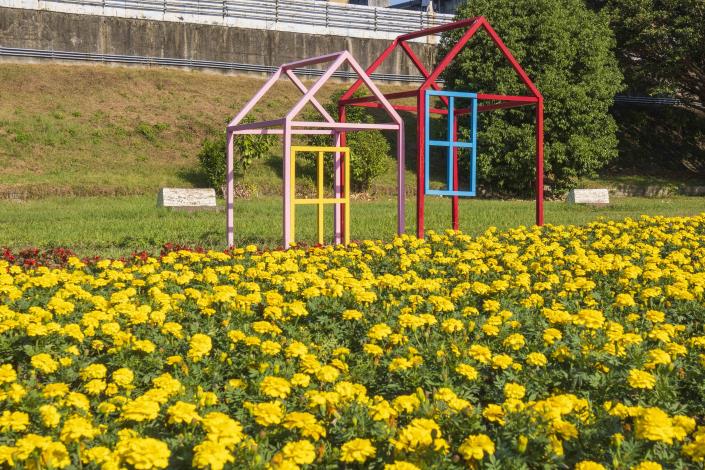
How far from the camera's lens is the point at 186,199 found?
610 inches

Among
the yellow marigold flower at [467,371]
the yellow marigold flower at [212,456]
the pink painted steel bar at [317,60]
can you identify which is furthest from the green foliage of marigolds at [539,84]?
the yellow marigold flower at [212,456]

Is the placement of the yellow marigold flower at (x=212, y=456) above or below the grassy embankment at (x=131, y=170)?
below

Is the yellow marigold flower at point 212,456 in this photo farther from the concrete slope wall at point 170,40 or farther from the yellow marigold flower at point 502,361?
the concrete slope wall at point 170,40

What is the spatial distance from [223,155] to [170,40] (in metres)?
9.82

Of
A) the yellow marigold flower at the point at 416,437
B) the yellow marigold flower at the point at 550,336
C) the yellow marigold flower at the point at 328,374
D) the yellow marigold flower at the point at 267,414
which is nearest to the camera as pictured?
the yellow marigold flower at the point at 416,437

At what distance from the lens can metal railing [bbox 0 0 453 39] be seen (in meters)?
25.8

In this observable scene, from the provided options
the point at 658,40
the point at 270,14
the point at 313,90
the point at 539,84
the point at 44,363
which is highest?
the point at 270,14

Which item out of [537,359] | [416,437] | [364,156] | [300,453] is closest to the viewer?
[300,453]

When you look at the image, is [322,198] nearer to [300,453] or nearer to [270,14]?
[300,453]

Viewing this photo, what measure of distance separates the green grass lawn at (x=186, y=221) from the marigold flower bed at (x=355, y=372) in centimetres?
391

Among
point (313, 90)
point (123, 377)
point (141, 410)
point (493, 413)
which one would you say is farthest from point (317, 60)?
point (141, 410)

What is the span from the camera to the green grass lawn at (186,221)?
10.6m

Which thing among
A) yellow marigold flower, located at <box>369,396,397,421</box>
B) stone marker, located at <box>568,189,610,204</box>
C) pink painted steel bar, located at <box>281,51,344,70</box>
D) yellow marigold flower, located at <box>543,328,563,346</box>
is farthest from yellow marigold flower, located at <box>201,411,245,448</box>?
stone marker, located at <box>568,189,610,204</box>

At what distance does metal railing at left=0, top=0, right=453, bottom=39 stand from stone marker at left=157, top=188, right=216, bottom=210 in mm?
13082
